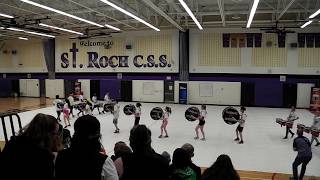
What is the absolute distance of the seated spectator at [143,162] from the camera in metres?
3.07

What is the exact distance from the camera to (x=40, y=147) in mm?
2379

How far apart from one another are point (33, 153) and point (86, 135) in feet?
1.57

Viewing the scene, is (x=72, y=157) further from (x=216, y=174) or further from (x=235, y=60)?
(x=235, y=60)

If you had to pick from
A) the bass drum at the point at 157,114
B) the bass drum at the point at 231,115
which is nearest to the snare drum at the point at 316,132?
the bass drum at the point at 231,115

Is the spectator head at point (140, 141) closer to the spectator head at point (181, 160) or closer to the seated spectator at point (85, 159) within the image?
the seated spectator at point (85, 159)

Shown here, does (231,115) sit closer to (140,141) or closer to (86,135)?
(140,141)

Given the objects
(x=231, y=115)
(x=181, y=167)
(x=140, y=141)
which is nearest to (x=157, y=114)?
(x=231, y=115)

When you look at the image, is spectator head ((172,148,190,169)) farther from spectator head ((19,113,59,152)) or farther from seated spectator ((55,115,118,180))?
spectator head ((19,113,59,152))

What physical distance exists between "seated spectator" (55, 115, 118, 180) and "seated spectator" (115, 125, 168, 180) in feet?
1.54

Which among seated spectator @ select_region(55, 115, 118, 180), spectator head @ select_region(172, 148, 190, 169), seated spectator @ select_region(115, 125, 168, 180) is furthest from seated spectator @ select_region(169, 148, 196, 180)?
seated spectator @ select_region(55, 115, 118, 180)

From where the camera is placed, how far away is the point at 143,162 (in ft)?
10.2

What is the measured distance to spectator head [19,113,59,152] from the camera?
2396 millimetres

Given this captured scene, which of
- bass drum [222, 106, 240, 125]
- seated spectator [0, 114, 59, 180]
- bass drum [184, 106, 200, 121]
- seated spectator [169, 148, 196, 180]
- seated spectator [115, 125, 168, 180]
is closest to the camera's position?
seated spectator [0, 114, 59, 180]

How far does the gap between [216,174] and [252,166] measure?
8261 millimetres
